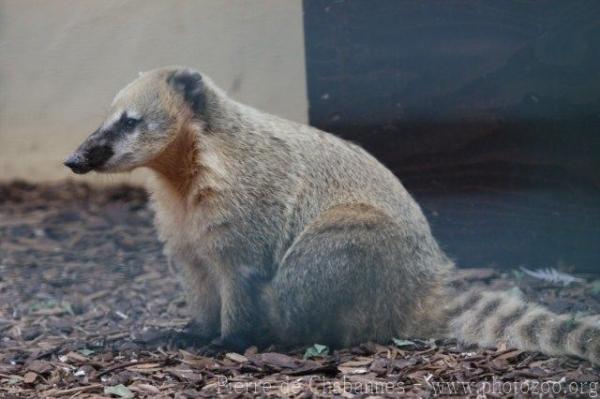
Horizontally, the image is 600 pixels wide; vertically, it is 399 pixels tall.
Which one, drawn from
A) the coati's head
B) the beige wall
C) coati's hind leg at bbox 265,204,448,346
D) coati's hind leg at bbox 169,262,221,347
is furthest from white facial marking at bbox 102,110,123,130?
the beige wall

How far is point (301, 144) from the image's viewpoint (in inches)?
287

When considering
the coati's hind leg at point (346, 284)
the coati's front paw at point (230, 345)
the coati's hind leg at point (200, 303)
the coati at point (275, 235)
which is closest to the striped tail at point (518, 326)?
the coati at point (275, 235)

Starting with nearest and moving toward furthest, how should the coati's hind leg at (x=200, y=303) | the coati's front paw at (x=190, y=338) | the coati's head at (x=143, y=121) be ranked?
the coati's head at (x=143, y=121), the coati's front paw at (x=190, y=338), the coati's hind leg at (x=200, y=303)

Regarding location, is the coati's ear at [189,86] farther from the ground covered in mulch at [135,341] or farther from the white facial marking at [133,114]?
the ground covered in mulch at [135,341]

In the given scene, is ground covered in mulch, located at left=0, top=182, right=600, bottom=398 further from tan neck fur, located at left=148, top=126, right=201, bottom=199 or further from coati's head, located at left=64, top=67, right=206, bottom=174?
coati's head, located at left=64, top=67, right=206, bottom=174

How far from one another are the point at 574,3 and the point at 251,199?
3.31 m

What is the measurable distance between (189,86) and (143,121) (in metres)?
0.46

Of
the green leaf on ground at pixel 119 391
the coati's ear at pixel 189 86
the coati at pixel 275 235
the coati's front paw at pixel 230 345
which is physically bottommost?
the green leaf on ground at pixel 119 391

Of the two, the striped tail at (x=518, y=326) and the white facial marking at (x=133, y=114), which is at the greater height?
the white facial marking at (x=133, y=114)

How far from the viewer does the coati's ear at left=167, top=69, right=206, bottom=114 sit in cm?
696

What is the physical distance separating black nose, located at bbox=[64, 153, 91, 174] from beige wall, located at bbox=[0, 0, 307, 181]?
2563 millimetres

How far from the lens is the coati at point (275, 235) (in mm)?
6703

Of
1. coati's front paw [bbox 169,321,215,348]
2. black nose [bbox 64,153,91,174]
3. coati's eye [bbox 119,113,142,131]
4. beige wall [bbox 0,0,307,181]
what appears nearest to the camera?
black nose [bbox 64,153,91,174]

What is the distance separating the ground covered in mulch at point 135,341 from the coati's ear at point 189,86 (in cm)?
182
